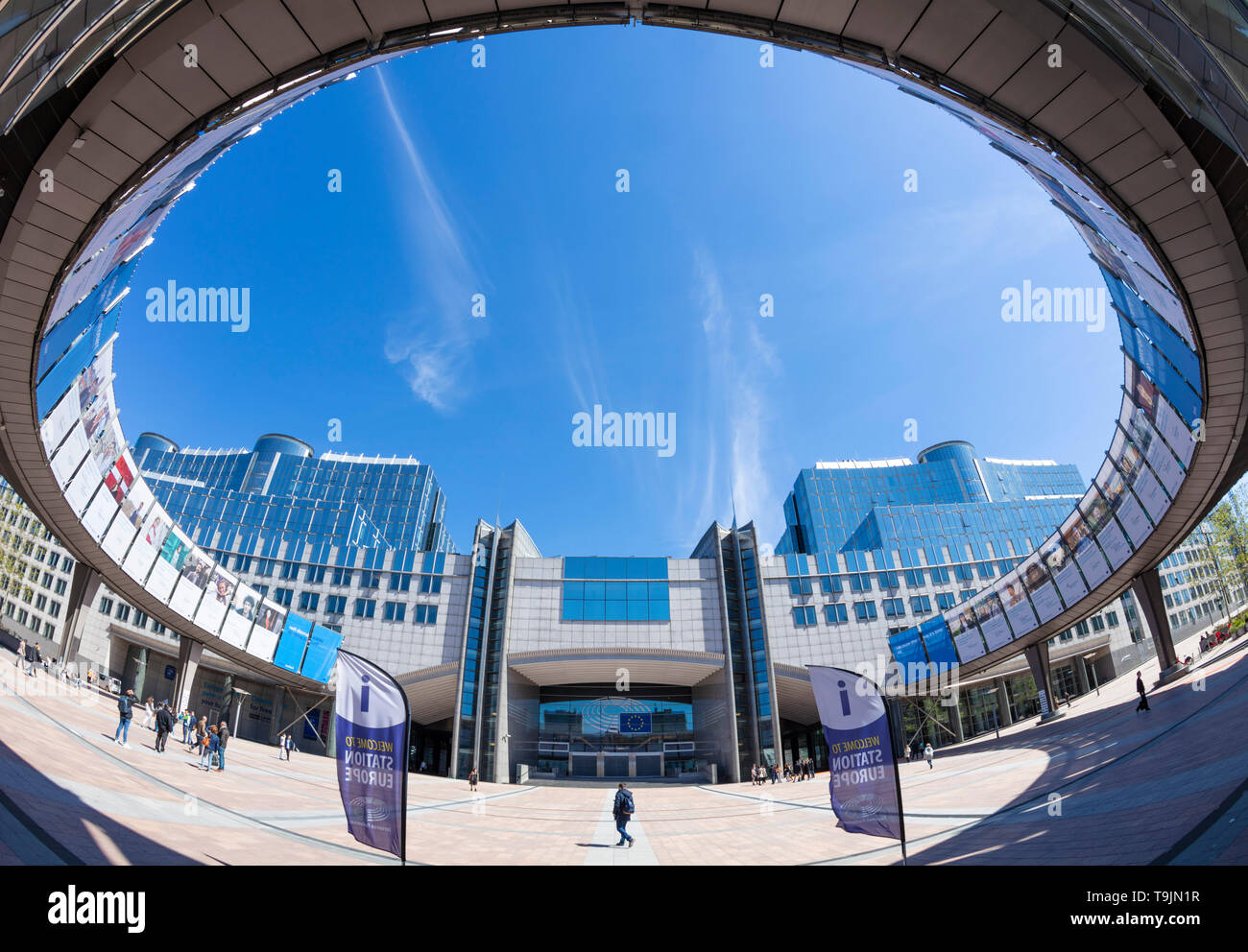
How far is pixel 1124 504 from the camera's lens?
85.4ft

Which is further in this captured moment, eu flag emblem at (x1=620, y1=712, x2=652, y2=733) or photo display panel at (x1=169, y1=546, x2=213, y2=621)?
eu flag emblem at (x1=620, y1=712, x2=652, y2=733)

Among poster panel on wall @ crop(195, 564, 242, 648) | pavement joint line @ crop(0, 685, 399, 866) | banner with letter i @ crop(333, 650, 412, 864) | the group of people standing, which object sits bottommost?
the group of people standing

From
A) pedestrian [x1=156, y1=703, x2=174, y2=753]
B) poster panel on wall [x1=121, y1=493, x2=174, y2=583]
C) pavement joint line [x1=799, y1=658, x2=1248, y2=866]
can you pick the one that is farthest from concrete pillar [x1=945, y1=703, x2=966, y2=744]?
poster panel on wall [x1=121, y1=493, x2=174, y2=583]

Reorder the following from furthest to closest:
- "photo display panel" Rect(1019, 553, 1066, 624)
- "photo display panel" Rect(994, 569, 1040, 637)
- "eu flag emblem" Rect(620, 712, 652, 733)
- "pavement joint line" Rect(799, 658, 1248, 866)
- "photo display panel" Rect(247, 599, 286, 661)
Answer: "eu flag emblem" Rect(620, 712, 652, 733), "photo display panel" Rect(247, 599, 286, 661), "photo display panel" Rect(994, 569, 1040, 637), "photo display panel" Rect(1019, 553, 1066, 624), "pavement joint line" Rect(799, 658, 1248, 866)

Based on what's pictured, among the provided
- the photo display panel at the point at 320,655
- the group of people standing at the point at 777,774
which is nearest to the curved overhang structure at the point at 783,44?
the photo display panel at the point at 320,655

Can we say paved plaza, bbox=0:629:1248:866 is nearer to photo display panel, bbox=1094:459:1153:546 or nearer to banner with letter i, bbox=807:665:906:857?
banner with letter i, bbox=807:665:906:857

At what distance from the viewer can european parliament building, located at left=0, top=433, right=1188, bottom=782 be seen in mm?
48250

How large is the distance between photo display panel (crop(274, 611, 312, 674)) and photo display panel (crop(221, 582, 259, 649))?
347cm

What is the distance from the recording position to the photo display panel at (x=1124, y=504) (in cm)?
2508

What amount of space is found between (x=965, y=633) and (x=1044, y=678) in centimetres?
550

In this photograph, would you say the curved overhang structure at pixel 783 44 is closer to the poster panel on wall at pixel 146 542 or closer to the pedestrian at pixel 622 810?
the pedestrian at pixel 622 810
